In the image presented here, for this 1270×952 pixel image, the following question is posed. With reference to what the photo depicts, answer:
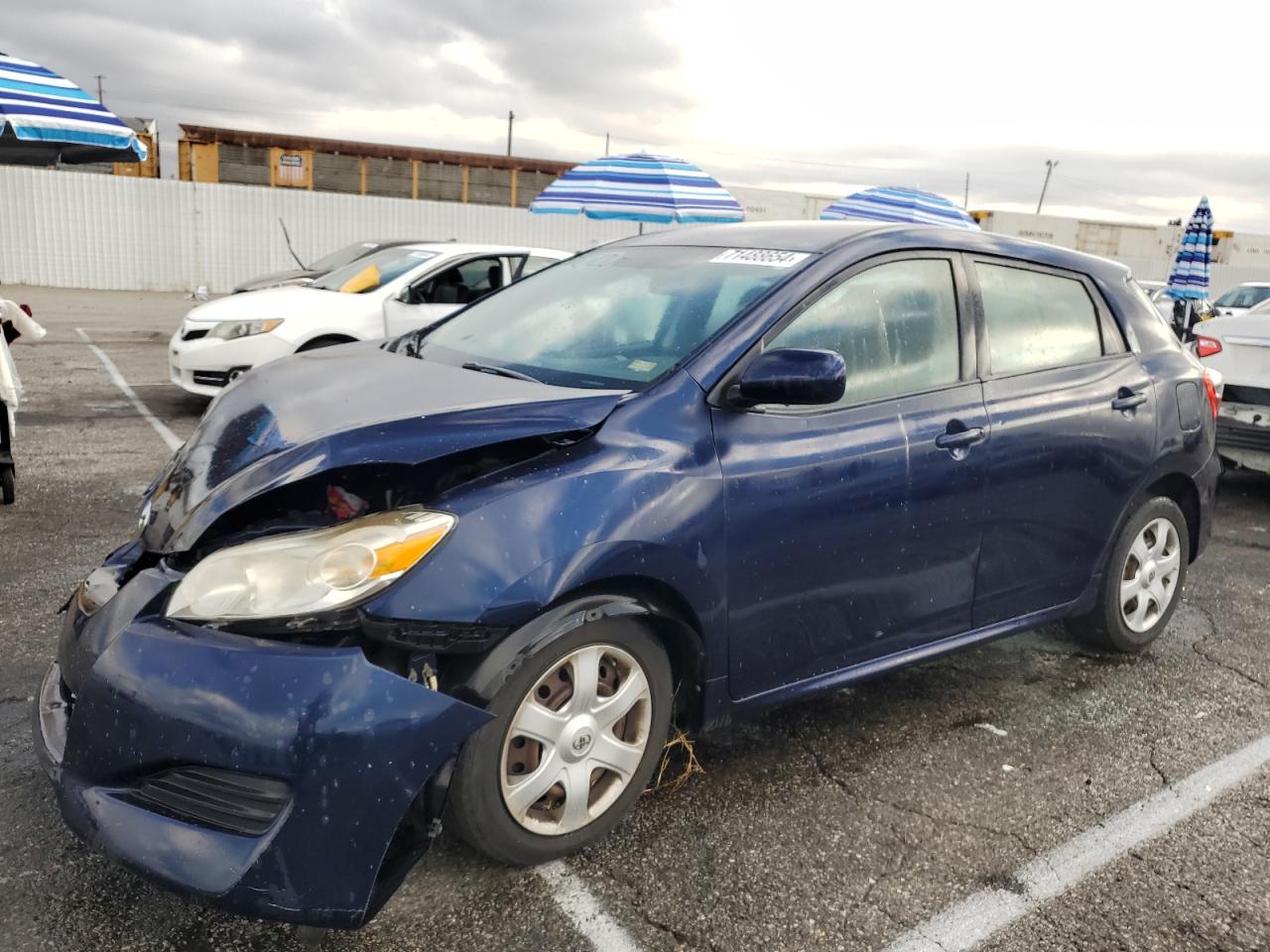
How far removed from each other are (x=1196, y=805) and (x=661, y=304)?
2187 mm

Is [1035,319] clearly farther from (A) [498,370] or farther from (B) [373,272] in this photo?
(B) [373,272]

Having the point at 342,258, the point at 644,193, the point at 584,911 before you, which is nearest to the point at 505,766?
the point at 584,911

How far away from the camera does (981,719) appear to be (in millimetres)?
3609

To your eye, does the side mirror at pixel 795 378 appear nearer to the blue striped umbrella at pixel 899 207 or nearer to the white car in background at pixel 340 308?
the white car in background at pixel 340 308

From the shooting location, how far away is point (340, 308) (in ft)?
27.7

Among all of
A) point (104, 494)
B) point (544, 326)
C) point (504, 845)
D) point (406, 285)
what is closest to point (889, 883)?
point (504, 845)

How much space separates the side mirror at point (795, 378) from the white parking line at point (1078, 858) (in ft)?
4.28

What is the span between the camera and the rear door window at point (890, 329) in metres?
3.08

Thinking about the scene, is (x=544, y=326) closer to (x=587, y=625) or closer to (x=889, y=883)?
(x=587, y=625)

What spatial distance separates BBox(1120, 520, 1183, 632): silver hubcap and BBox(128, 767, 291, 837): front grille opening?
10.6 feet

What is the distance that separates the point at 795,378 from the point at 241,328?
6.49 m

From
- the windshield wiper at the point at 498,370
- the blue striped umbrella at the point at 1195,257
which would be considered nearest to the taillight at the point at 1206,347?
the windshield wiper at the point at 498,370

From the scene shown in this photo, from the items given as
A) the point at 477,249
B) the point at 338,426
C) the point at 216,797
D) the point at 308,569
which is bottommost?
the point at 216,797

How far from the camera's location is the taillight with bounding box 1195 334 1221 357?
22.7ft
